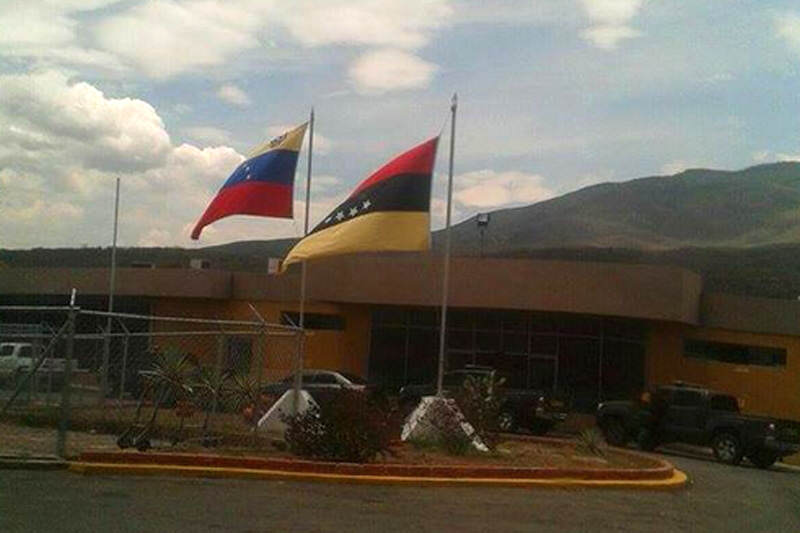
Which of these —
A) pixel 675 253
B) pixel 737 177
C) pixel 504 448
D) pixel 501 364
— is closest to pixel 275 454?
pixel 504 448

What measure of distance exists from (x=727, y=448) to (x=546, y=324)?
39.0 feet

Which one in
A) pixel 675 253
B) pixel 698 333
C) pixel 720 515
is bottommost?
pixel 720 515

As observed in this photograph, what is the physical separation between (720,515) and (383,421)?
191 inches

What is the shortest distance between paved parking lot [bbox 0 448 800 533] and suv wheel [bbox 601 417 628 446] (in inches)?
449

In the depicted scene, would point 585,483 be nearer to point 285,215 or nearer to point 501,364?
point 285,215

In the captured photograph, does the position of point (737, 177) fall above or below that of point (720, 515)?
above

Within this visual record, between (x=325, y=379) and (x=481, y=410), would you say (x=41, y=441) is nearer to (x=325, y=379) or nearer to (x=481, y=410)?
(x=481, y=410)

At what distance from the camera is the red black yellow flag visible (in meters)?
20.1

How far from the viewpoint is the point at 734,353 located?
3534 centimetres

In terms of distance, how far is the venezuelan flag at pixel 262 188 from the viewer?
22781 millimetres

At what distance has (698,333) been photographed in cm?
3609

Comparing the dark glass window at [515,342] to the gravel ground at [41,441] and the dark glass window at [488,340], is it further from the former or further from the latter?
the gravel ground at [41,441]

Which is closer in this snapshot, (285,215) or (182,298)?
(285,215)

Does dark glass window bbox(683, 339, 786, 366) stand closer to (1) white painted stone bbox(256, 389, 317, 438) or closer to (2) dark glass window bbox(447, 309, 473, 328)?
(2) dark glass window bbox(447, 309, 473, 328)
